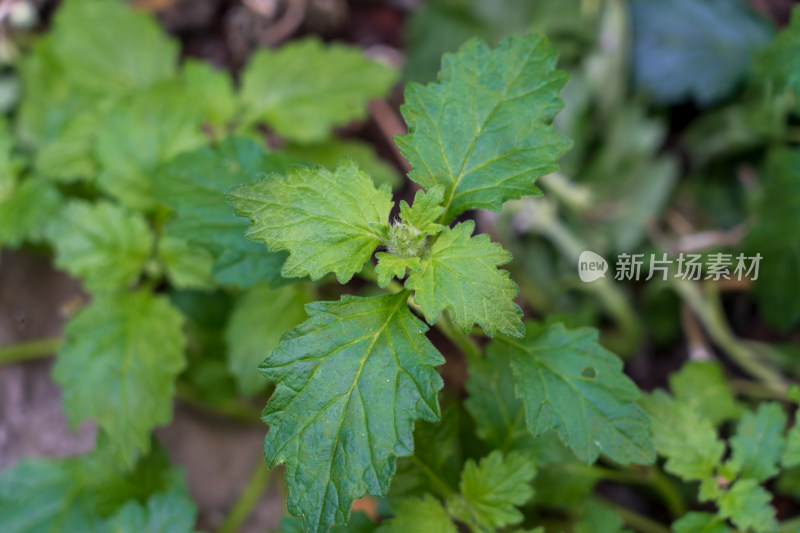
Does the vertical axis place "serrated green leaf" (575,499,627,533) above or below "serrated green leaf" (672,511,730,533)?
below

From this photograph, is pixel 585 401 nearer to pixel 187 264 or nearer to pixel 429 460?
pixel 429 460

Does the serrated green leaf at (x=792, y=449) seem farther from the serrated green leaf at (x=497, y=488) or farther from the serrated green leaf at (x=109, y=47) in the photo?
the serrated green leaf at (x=109, y=47)

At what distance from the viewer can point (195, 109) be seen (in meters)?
2.33

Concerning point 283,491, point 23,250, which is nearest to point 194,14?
point 23,250

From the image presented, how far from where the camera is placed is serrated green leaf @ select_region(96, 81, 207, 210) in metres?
2.23

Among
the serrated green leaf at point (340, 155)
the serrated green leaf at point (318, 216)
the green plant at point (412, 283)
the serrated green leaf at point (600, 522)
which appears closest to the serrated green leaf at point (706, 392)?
the green plant at point (412, 283)

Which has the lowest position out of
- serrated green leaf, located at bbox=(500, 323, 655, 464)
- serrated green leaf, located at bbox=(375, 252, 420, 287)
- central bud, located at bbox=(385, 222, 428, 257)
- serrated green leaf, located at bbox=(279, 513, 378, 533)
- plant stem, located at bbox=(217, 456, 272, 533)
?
plant stem, located at bbox=(217, 456, 272, 533)

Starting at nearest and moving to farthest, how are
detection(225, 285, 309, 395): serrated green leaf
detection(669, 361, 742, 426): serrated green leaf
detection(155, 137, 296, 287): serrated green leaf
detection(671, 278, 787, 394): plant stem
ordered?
detection(155, 137, 296, 287): serrated green leaf, detection(669, 361, 742, 426): serrated green leaf, detection(225, 285, 309, 395): serrated green leaf, detection(671, 278, 787, 394): plant stem

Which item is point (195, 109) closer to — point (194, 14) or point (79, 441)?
point (194, 14)

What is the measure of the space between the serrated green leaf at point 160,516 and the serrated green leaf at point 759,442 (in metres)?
1.56

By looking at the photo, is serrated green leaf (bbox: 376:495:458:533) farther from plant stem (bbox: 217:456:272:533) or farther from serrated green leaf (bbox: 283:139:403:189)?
serrated green leaf (bbox: 283:139:403:189)

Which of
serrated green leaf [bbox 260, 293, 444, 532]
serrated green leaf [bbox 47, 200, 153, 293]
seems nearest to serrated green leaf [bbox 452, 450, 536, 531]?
serrated green leaf [bbox 260, 293, 444, 532]

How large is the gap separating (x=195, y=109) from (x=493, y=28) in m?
1.39

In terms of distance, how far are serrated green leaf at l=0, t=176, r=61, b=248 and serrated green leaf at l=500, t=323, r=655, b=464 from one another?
1.79m
